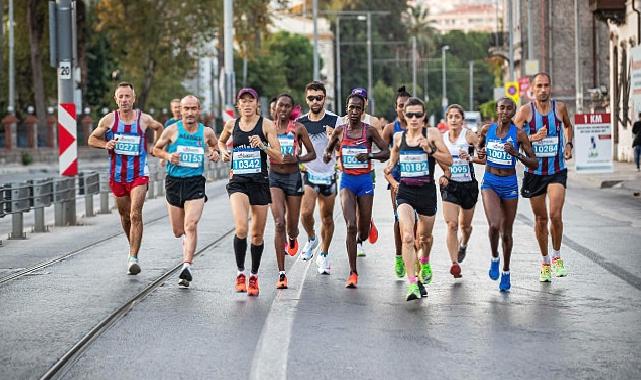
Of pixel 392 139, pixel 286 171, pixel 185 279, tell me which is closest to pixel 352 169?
pixel 392 139

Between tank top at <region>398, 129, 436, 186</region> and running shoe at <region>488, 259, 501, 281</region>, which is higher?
tank top at <region>398, 129, 436, 186</region>

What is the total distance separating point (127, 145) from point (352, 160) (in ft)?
8.78

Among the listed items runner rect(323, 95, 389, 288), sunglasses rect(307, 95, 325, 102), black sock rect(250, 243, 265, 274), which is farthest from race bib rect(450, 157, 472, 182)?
black sock rect(250, 243, 265, 274)

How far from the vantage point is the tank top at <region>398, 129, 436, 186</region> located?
40.9 ft

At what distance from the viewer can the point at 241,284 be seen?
12836 millimetres

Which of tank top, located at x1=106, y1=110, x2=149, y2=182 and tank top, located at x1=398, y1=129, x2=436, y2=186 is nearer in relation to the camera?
tank top, located at x1=398, y1=129, x2=436, y2=186

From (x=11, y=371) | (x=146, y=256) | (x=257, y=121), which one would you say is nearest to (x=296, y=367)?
(x=11, y=371)

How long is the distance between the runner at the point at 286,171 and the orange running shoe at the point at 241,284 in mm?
351

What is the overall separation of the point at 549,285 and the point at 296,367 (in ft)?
16.6

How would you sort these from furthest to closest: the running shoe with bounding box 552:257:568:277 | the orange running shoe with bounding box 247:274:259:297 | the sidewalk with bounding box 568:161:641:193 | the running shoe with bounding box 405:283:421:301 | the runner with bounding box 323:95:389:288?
the sidewalk with bounding box 568:161:641:193, the running shoe with bounding box 552:257:568:277, the runner with bounding box 323:95:389:288, the orange running shoe with bounding box 247:274:259:297, the running shoe with bounding box 405:283:421:301

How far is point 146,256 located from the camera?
1684cm

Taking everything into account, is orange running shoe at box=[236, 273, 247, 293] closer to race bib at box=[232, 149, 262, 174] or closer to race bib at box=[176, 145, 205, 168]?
race bib at box=[232, 149, 262, 174]

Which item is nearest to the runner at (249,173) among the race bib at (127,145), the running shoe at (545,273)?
the race bib at (127,145)

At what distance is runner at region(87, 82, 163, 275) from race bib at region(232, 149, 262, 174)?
216cm
